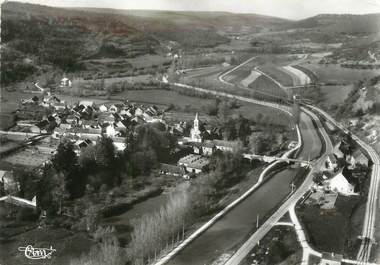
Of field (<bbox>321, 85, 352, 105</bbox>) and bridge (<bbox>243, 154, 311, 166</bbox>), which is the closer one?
bridge (<bbox>243, 154, 311, 166</bbox>)

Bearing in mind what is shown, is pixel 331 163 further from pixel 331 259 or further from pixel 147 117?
pixel 147 117

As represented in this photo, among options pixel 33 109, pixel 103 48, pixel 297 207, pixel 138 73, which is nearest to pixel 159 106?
pixel 138 73

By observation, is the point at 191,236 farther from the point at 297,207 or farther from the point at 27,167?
the point at 27,167

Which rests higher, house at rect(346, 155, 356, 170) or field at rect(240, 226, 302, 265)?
house at rect(346, 155, 356, 170)

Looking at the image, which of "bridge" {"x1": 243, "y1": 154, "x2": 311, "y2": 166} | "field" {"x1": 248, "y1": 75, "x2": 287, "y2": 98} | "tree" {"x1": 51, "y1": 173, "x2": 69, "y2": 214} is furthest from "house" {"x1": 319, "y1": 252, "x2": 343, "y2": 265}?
"field" {"x1": 248, "y1": 75, "x2": 287, "y2": 98}

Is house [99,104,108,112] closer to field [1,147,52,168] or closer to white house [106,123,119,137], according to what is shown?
white house [106,123,119,137]

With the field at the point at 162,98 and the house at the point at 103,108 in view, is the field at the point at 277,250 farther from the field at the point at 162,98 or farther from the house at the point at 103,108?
the house at the point at 103,108

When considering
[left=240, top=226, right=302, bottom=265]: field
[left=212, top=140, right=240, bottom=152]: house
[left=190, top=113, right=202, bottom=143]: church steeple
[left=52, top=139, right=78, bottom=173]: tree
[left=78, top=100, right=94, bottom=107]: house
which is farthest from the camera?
[left=78, top=100, right=94, bottom=107]: house
